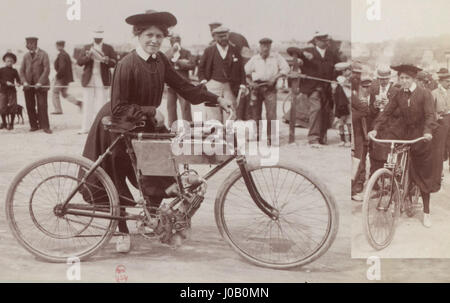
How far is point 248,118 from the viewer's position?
4223 millimetres

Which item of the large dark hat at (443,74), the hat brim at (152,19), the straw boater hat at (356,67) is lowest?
the large dark hat at (443,74)

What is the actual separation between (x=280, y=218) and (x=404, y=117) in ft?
3.82

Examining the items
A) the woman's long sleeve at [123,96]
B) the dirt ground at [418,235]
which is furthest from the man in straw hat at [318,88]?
the woman's long sleeve at [123,96]

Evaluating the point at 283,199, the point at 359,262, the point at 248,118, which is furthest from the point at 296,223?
the point at 248,118

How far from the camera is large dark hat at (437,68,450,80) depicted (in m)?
4.18

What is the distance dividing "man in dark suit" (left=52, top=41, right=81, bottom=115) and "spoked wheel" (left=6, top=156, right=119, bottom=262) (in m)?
0.63

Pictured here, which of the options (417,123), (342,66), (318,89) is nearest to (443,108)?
(417,123)

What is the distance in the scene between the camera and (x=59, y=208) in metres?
3.69

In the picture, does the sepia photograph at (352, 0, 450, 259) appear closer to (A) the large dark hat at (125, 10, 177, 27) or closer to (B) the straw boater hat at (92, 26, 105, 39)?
(A) the large dark hat at (125, 10, 177, 27)

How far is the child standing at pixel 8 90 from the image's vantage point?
4.25 m

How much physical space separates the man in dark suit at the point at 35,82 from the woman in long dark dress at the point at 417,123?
7.64ft

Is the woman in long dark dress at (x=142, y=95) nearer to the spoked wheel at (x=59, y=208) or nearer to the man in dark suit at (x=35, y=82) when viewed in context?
the spoked wheel at (x=59, y=208)
